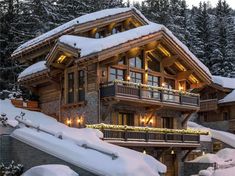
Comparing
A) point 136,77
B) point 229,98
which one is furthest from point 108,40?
point 229,98

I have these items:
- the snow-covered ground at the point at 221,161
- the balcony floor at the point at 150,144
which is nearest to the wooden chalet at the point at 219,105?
the snow-covered ground at the point at 221,161

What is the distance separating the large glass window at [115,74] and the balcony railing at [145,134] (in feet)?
12.8

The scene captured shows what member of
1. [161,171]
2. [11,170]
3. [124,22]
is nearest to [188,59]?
[124,22]

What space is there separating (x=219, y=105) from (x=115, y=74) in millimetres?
20918

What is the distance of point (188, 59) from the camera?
31141 millimetres

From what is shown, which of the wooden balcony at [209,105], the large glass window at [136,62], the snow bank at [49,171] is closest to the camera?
the snow bank at [49,171]

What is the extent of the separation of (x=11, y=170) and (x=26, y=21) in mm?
29845

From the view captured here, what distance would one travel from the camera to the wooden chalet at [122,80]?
87.6 ft

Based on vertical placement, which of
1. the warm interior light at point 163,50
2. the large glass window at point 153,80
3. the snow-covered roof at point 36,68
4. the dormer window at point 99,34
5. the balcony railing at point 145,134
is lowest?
the balcony railing at point 145,134

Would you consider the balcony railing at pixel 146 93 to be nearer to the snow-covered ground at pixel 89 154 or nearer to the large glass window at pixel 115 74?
the large glass window at pixel 115 74

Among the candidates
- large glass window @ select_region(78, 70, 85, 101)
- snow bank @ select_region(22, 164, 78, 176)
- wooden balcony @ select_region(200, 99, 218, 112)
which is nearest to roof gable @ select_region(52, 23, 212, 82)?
large glass window @ select_region(78, 70, 85, 101)

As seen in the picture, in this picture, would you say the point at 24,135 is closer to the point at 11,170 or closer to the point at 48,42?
the point at 11,170

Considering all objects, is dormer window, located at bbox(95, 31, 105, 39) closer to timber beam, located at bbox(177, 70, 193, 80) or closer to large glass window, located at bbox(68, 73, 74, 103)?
large glass window, located at bbox(68, 73, 74, 103)

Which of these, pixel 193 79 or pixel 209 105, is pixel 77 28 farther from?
pixel 209 105
